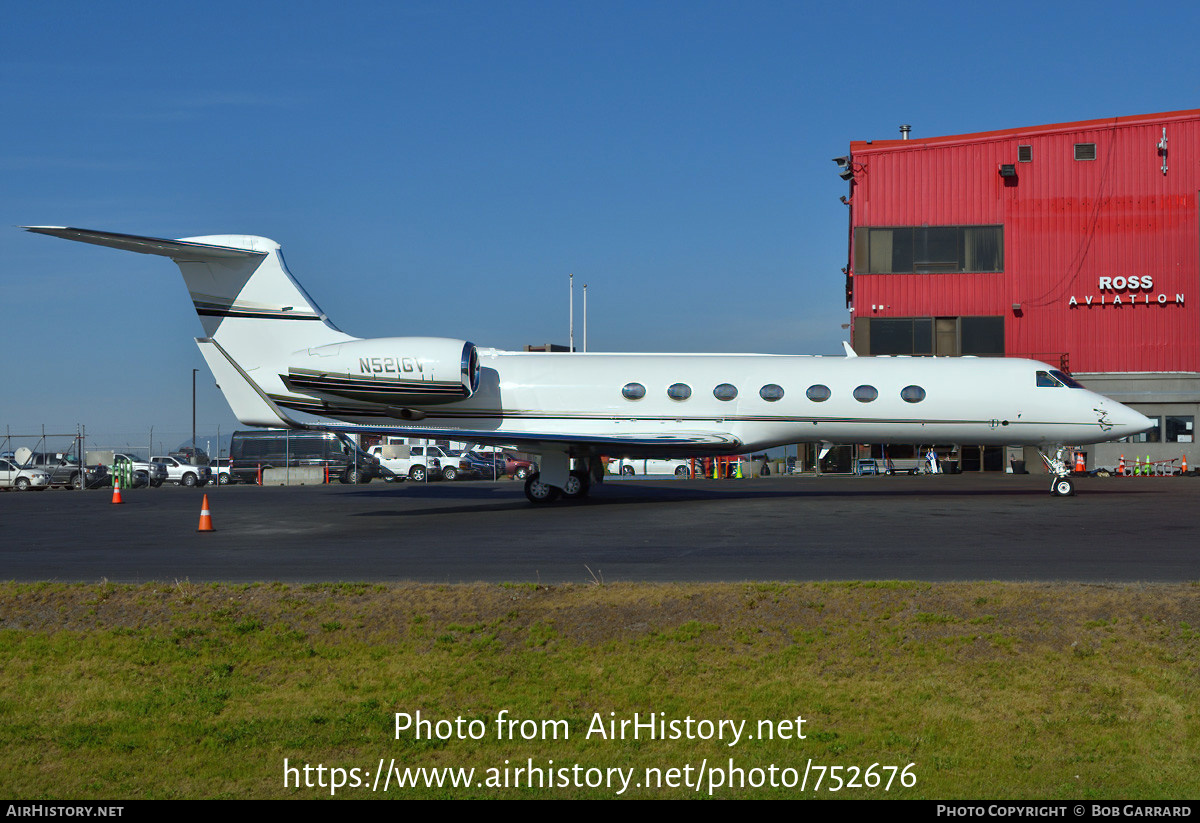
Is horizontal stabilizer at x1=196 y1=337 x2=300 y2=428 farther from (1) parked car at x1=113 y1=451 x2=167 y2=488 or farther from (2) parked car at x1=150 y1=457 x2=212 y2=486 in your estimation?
(2) parked car at x1=150 y1=457 x2=212 y2=486

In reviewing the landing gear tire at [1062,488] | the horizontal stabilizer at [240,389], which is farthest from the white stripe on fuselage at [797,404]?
the horizontal stabilizer at [240,389]

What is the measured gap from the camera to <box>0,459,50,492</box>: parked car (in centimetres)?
4256

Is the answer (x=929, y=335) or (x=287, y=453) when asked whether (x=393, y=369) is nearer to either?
(x=287, y=453)

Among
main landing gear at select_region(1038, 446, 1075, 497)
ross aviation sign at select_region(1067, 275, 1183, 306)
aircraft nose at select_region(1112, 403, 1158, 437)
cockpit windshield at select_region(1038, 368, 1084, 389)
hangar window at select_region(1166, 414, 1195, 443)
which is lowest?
main landing gear at select_region(1038, 446, 1075, 497)

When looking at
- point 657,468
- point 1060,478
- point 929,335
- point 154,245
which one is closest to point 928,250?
point 929,335

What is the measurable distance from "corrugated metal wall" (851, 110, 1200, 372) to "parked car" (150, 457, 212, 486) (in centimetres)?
2989

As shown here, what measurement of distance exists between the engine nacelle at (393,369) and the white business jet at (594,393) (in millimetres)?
30

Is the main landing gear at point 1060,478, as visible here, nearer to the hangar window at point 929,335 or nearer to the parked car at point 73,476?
the hangar window at point 929,335

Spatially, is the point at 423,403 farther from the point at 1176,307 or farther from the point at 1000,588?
the point at 1176,307

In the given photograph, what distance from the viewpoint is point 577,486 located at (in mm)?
24656

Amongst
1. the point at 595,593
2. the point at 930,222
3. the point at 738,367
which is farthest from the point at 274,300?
the point at 930,222

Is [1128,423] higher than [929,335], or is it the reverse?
[929,335]

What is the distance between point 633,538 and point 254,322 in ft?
38.5

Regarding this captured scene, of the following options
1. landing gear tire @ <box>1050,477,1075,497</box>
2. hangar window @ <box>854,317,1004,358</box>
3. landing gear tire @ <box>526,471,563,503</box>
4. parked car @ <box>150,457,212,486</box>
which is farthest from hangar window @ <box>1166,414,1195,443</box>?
parked car @ <box>150,457,212,486</box>
